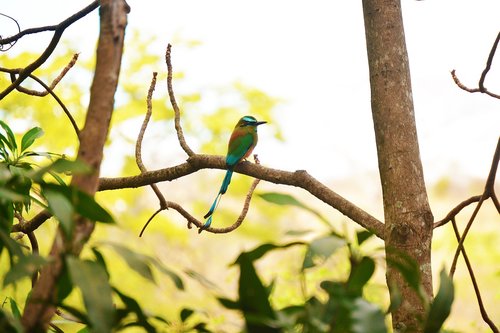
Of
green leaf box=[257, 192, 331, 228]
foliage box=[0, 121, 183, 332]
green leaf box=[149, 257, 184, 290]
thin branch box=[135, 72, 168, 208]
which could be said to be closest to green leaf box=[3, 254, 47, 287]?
foliage box=[0, 121, 183, 332]

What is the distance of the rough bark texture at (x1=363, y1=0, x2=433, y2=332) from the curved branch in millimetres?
57

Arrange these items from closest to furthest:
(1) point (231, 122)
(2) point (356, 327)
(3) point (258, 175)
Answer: (2) point (356, 327), (3) point (258, 175), (1) point (231, 122)

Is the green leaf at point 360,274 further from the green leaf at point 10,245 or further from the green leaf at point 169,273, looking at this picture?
the green leaf at point 10,245

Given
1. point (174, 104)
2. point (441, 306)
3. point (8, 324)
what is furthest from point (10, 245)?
point (174, 104)

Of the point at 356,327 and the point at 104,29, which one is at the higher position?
the point at 104,29

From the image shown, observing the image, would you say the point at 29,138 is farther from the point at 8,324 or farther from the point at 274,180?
the point at 8,324

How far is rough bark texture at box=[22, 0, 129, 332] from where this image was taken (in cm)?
60

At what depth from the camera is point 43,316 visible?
610 mm

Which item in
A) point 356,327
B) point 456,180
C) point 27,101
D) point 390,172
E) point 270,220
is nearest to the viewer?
point 356,327

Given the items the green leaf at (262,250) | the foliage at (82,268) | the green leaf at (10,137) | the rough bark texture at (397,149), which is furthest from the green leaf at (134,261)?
the green leaf at (10,137)

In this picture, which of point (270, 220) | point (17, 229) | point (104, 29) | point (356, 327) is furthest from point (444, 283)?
point (270, 220)

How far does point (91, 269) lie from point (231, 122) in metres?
7.25

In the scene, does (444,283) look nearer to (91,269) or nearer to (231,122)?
(91,269)

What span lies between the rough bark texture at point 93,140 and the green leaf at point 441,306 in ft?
1.10
